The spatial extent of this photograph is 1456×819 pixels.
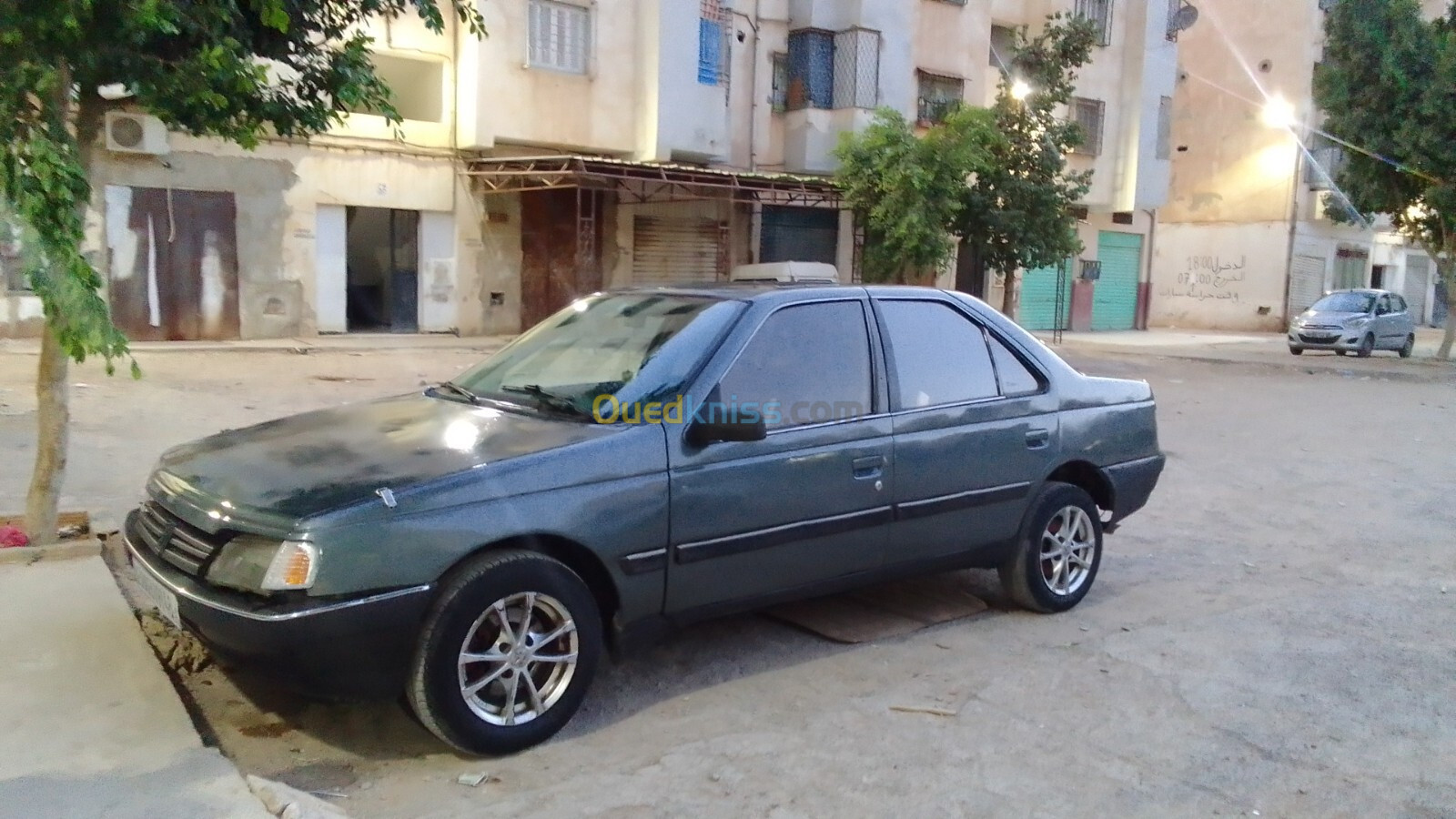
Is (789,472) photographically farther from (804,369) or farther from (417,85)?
(417,85)

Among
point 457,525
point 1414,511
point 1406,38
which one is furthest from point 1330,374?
point 457,525

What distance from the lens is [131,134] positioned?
53.0ft

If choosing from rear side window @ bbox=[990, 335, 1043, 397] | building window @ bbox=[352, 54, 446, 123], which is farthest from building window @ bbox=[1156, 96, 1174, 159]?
rear side window @ bbox=[990, 335, 1043, 397]

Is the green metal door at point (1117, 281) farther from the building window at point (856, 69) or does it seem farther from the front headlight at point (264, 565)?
the front headlight at point (264, 565)

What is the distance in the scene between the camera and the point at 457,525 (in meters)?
3.62

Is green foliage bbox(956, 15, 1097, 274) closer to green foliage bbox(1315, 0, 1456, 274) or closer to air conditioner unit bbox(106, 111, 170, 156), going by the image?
Result: green foliage bbox(1315, 0, 1456, 274)

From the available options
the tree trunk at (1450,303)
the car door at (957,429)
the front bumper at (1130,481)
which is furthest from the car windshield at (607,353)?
the tree trunk at (1450,303)

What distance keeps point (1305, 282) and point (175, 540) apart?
3772 centimetres

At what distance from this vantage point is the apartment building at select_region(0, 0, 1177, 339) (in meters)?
17.4

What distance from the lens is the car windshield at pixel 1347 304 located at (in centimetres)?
2488

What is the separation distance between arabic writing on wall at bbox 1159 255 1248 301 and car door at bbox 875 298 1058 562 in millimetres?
33526

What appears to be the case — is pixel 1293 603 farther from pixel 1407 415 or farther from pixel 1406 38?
pixel 1406 38

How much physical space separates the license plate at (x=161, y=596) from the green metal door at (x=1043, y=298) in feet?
90.5

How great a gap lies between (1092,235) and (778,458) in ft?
95.1
